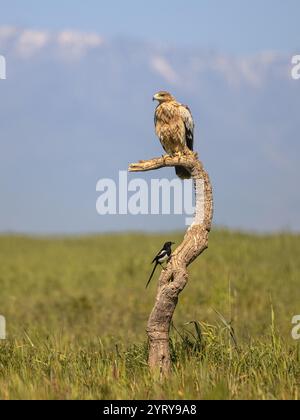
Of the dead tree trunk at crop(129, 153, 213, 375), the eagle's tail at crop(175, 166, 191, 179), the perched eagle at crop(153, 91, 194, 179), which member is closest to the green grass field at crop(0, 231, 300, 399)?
the dead tree trunk at crop(129, 153, 213, 375)

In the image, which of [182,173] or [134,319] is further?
[134,319]

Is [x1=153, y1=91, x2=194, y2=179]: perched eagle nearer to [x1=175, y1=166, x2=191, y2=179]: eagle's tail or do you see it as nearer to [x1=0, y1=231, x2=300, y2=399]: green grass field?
[x1=175, y1=166, x2=191, y2=179]: eagle's tail

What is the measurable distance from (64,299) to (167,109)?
412 inches

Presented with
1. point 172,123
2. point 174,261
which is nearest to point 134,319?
point 172,123

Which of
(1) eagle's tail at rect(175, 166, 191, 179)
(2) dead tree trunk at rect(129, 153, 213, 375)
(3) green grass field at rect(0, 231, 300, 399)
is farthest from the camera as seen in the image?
(1) eagle's tail at rect(175, 166, 191, 179)

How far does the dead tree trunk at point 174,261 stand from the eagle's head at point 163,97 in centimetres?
124

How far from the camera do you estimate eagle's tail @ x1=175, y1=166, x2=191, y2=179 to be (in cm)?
902

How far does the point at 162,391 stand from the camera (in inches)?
270

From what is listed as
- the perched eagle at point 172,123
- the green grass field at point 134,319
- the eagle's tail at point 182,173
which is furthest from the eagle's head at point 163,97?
the green grass field at point 134,319

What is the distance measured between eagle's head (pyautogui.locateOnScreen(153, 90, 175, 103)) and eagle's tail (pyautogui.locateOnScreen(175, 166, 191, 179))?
36.4 inches

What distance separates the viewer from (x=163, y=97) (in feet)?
31.0

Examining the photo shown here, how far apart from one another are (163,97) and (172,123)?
1.07ft

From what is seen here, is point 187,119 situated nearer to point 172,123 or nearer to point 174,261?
point 172,123
